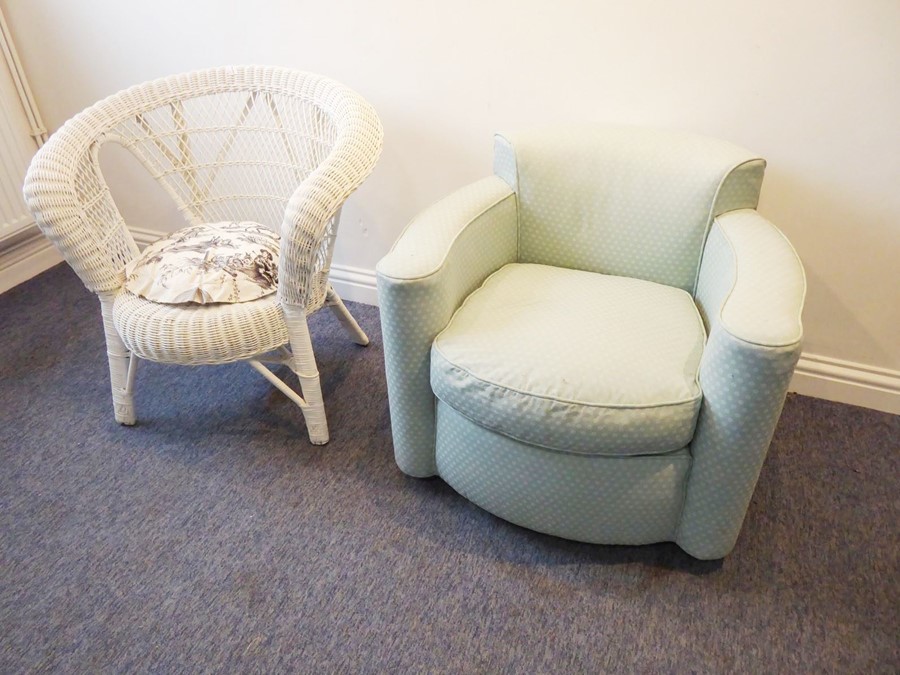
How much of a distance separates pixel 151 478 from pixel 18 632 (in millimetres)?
400

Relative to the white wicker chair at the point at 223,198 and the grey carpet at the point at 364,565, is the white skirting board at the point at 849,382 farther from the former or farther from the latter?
the white wicker chair at the point at 223,198

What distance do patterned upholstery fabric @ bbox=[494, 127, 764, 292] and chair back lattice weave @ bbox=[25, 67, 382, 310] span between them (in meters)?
0.39

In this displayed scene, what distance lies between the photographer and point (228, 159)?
2.06 m

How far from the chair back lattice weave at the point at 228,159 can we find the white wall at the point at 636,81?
204 millimetres

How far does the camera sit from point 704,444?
1.19 meters

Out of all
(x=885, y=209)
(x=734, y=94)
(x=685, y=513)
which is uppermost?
(x=734, y=94)

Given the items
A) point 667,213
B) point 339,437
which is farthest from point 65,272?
point 667,213

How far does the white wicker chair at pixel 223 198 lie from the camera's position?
1.39 metres

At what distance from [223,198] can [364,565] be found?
1.11 meters

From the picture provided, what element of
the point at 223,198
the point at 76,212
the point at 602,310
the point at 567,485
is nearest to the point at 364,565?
the point at 567,485

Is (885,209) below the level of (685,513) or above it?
above

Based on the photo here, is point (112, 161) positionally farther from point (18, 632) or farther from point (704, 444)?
point (704, 444)

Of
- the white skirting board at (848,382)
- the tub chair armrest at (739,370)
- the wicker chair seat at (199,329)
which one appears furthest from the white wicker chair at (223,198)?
the white skirting board at (848,382)

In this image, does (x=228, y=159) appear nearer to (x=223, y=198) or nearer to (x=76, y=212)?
(x=223, y=198)
